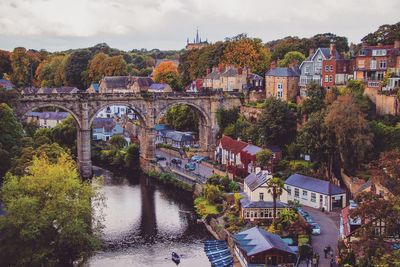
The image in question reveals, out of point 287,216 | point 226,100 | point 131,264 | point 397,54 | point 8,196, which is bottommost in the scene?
point 131,264

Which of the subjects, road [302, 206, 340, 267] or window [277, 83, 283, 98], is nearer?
road [302, 206, 340, 267]

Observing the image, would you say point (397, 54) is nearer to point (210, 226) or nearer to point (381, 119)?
point (381, 119)

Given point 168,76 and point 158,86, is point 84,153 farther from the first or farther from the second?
point 168,76

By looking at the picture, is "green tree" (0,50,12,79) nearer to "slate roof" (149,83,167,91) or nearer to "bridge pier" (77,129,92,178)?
"slate roof" (149,83,167,91)

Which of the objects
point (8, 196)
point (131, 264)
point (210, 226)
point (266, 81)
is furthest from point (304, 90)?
point (8, 196)

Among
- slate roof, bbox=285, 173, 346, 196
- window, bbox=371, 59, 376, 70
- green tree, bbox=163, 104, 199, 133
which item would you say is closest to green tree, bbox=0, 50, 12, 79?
green tree, bbox=163, 104, 199, 133

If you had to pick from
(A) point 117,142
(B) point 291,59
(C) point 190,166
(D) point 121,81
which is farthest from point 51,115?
(B) point 291,59

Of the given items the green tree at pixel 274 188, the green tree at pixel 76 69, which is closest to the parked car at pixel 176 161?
the green tree at pixel 274 188
